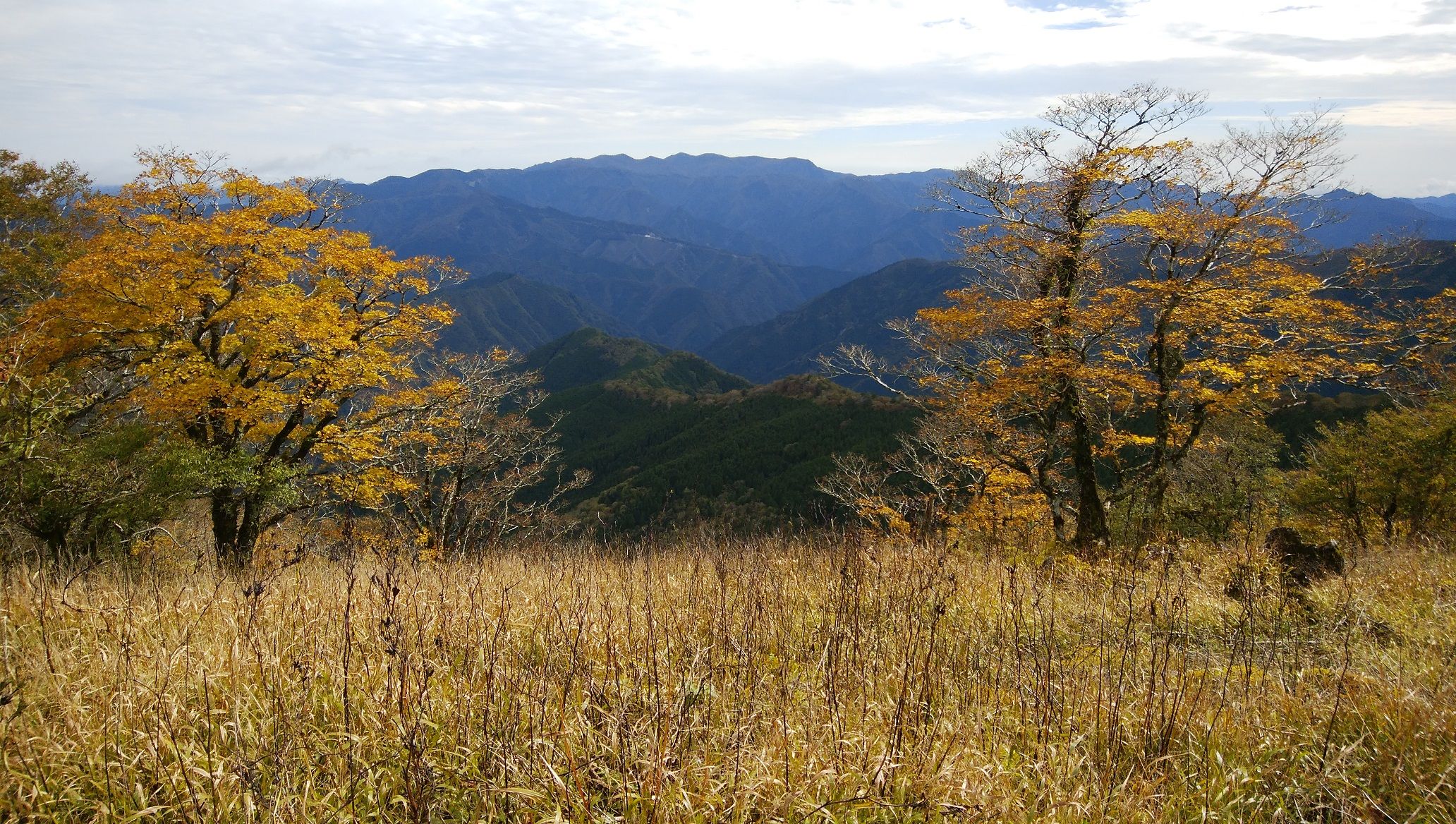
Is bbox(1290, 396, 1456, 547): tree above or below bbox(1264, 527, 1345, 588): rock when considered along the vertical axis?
below

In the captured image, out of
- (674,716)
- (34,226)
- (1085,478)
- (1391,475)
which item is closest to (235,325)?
(34,226)

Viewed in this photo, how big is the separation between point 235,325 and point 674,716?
17.6 meters

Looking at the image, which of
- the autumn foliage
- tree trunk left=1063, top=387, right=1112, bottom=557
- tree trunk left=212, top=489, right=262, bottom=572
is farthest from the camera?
tree trunk left=212, top=489, right=262, bottom=572

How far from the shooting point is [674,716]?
3.44 meters

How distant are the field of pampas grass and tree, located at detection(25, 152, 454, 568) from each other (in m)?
10.4

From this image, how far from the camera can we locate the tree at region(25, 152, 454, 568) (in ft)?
44.3

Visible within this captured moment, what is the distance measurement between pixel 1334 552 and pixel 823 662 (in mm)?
6288

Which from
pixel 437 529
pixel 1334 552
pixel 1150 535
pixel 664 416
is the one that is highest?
pixel 1334 552

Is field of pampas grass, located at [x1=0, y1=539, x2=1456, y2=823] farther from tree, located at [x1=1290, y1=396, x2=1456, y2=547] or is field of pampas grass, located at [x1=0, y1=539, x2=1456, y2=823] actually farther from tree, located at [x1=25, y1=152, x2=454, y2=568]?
tree, located at [x1=1290, y1=396, x2=1456, y2=547]

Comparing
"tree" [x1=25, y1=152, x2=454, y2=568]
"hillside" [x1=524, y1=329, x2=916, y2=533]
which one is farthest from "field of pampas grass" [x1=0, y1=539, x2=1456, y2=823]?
"hillside" [x1=524, y1=329, x2=916, y2=533]

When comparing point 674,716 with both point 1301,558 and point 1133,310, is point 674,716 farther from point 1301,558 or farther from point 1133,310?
point 1133,310

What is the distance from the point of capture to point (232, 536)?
664 inches

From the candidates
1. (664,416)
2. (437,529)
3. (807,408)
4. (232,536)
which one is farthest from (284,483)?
(664,416)

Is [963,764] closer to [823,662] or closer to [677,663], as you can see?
[823,662]
